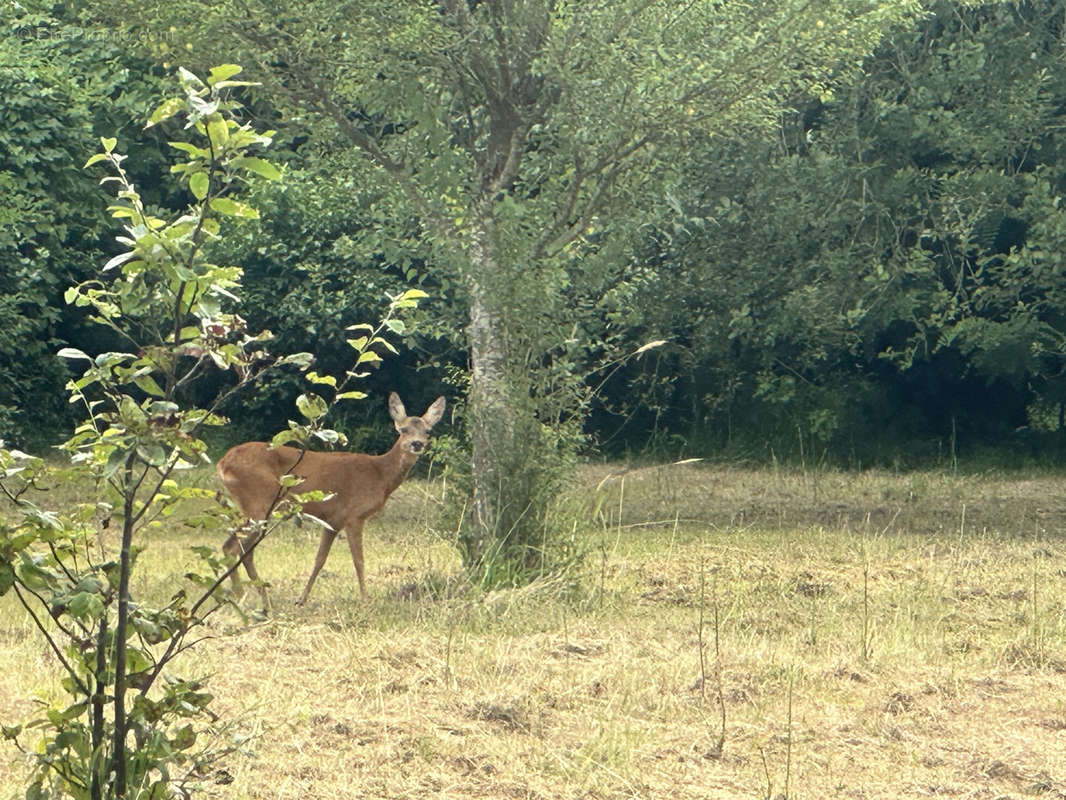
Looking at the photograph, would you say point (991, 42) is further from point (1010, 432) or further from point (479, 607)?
point (479, 607)

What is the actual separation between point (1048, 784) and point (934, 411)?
46.9 feet

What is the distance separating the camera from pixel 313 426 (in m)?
4.27

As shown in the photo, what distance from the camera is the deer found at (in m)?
9.94

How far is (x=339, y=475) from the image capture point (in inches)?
403

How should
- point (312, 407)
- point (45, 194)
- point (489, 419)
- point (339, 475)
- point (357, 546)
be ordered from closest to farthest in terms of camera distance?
1. point (312, 407)
2. point (489, 419)
3. point (357, 546)
4. point (339, 475)
5. point (45, 194)

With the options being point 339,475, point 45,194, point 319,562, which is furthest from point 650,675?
point 45,194

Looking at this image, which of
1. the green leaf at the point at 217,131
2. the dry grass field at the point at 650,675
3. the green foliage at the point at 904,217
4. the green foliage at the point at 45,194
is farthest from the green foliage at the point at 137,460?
the green foliage at the point at 45,194

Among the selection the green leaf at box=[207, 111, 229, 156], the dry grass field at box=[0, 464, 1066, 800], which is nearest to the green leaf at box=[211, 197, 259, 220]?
the green leaf at box=[207, 111, 229, 156]

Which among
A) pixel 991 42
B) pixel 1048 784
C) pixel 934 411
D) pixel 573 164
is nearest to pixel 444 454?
pixel 573 164

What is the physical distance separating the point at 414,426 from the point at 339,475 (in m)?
0.62

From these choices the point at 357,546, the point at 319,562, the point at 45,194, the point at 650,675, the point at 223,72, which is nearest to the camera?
the point at 223,72

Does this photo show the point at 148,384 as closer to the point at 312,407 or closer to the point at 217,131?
the point at 312,407

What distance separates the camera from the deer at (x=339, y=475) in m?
9.94

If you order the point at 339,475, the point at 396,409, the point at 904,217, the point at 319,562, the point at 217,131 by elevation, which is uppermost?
the point at 904,217
